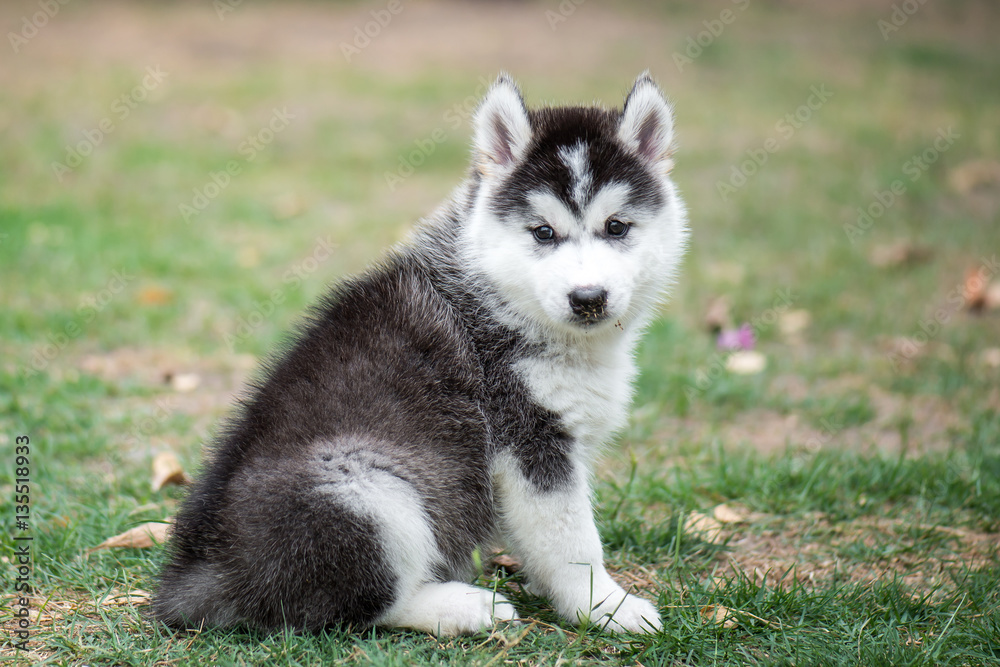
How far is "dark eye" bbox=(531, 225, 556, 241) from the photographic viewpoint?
364 centimetres

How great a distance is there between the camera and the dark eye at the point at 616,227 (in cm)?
366

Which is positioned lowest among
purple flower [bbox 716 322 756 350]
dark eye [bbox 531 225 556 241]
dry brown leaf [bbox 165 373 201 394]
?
dry brown leaf [bbox 165 373 201 394]

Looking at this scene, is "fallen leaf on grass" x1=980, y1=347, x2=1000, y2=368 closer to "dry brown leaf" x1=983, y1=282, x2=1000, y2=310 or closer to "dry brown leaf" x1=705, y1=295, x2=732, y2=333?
"dry brown leaf" x1=983, y1=282, x2=1000, y2=310

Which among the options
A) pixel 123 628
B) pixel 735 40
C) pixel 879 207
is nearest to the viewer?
pixel 123 628

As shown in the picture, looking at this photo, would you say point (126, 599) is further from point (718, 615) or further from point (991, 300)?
point (991, 300)

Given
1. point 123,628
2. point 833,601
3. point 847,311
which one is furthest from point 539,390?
point 847,311

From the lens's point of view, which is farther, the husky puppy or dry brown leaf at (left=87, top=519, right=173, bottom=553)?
dry brown leaf at (left=87, top=519, right=173, bottom=553)

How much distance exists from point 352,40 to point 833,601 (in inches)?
571

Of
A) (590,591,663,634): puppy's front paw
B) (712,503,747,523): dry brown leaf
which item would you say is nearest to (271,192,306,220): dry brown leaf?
(712,503,747,523): dry brown leaf

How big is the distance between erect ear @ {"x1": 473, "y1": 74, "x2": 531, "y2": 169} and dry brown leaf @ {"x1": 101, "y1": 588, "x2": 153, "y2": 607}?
234cm

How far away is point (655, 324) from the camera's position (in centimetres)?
725

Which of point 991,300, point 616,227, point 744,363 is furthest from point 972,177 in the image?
point 616,227

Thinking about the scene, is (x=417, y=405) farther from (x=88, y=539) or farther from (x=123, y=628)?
(x=88, y=539)

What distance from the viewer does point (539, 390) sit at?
3594mm
